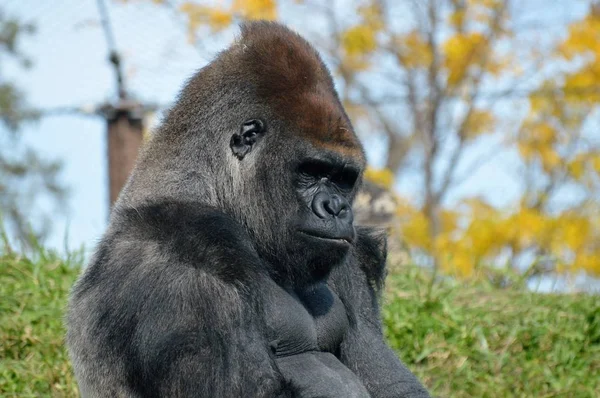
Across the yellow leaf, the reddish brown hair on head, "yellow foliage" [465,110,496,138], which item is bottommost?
the reddish brown hair on head

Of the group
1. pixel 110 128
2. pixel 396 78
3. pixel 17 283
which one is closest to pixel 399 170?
pixel 396 78

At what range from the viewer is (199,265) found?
310 centimetres

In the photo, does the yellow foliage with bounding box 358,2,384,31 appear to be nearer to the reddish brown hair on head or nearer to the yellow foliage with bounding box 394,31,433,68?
the yellow foliage with bounding box 394,31,433,68

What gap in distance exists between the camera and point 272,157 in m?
3.49

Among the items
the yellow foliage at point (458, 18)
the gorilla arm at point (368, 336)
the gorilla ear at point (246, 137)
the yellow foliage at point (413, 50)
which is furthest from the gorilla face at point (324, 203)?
the yellow foliage at point (413, 50)

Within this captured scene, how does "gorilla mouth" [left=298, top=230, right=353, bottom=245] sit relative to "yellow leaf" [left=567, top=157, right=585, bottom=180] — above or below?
below

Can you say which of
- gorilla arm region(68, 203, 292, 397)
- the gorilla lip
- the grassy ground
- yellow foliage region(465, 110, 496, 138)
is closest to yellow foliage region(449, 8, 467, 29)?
yellow foliage region(465, 110, 496, 138)

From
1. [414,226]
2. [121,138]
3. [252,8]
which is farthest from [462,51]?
[121,138]

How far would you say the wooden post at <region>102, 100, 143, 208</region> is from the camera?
28.3ft

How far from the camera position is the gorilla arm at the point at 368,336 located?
12.4 ft

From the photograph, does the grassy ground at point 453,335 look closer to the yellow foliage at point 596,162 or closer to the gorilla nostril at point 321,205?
the gorilla nostril at point 321,205

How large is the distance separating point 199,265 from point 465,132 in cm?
1473

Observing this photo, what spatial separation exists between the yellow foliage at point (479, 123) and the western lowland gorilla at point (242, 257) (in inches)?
568

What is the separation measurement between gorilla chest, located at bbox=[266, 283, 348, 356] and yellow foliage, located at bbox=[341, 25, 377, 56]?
14.5 metres
